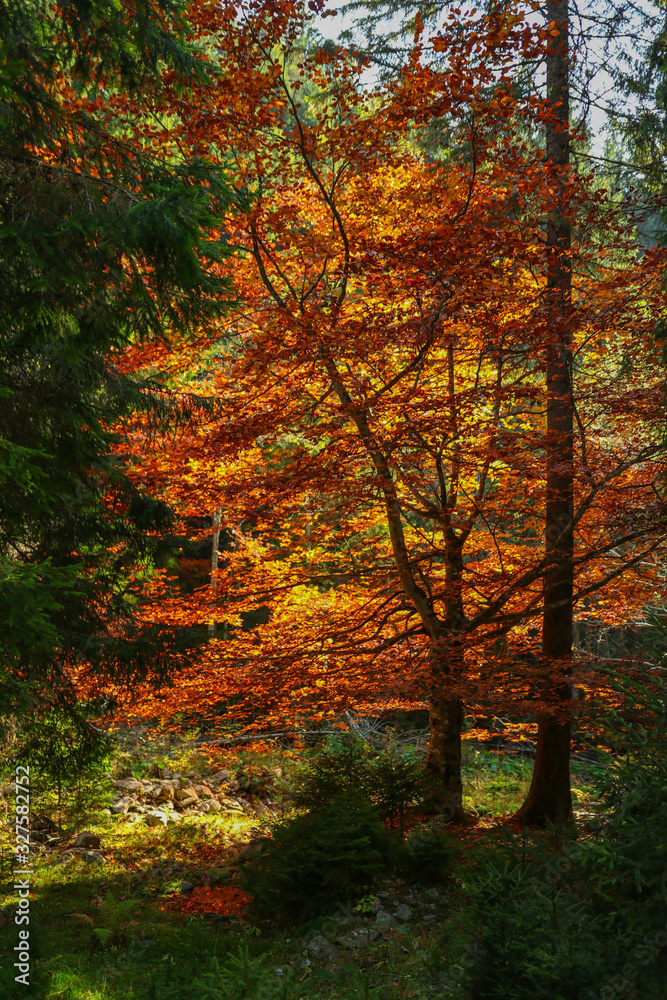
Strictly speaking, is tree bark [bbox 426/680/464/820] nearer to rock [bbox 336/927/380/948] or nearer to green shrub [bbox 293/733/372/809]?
green shrub [bbox 293/733/372/809]

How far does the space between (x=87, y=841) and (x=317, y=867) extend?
4.50m

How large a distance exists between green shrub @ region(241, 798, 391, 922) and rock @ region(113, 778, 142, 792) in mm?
5448

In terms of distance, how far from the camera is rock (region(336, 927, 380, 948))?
5.27 m

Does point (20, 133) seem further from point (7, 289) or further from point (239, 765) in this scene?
point (239, 765)

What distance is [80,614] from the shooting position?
22.9 ft

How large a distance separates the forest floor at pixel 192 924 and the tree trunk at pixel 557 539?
47cm

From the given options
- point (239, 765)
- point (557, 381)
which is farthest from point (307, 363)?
point (239, 765)

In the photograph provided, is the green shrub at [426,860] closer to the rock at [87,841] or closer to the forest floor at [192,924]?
the forest floor at [192,924]

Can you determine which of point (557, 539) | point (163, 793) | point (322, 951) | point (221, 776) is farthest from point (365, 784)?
point (221, 776)

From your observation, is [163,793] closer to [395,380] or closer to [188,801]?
[188,801]

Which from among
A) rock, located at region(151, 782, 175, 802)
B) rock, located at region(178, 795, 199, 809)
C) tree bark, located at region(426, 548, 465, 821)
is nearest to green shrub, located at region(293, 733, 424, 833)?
tree bark, located at region(426, 548, 465, 821)

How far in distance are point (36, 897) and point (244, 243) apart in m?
7.37

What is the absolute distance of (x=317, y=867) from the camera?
5910 mm

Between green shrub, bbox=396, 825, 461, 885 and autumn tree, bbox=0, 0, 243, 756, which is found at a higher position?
autumn tree, bbox=0, 0, 243, 756
